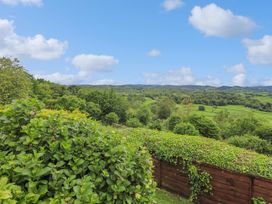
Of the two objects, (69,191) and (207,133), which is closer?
(69,191)

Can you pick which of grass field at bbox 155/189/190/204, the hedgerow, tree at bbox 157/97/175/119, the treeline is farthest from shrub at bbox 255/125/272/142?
the hedgerow

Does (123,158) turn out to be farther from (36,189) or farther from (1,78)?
(1,78)

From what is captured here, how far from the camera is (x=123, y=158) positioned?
2555 millimetres

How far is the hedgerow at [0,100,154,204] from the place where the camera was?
2146mm

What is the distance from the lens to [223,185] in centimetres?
807

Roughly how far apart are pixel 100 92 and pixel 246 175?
45127mm

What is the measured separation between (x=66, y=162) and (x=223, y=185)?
21.8 ft

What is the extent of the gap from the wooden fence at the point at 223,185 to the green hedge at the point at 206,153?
0.18 m

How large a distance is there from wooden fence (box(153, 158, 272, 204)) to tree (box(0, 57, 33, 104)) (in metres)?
15.8

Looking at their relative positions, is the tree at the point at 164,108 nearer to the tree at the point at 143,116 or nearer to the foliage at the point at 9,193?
the tree at the point at 143,116

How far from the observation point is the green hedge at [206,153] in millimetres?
7512

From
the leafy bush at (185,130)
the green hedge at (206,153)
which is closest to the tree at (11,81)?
the leafy bush at (185,130)


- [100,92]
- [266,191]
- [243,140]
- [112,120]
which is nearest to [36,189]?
[266,191]

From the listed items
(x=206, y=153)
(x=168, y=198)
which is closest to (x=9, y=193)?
(x=206, y=153)
